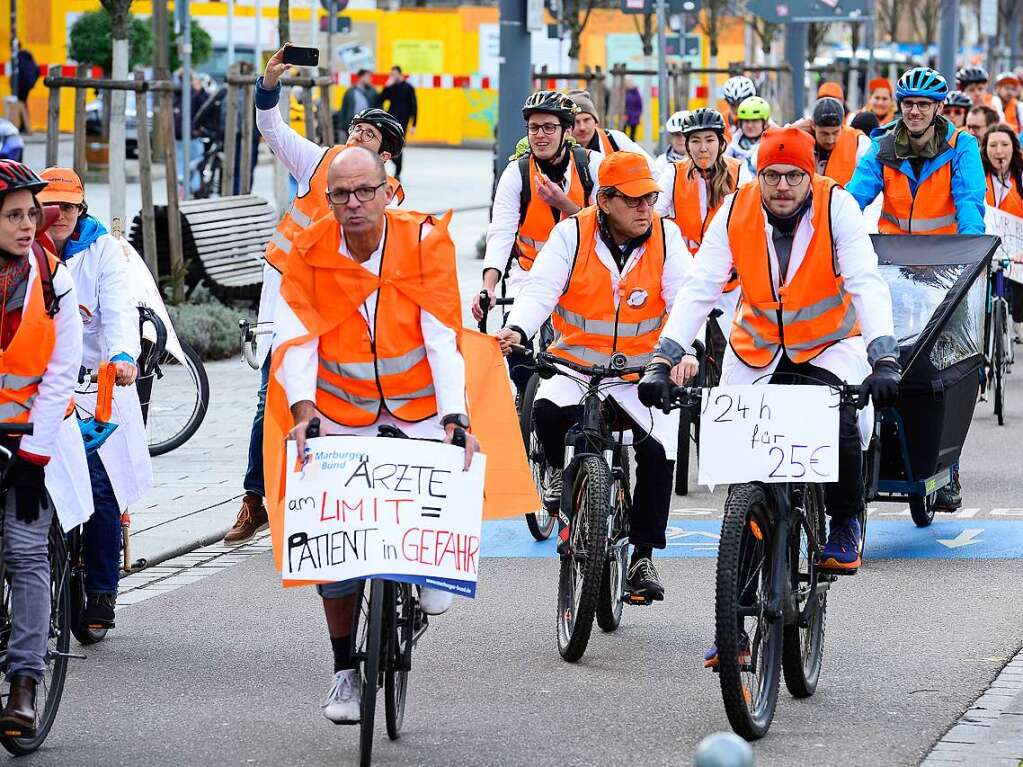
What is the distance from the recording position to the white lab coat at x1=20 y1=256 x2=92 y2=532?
616 cm

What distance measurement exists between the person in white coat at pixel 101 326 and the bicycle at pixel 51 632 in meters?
1.22

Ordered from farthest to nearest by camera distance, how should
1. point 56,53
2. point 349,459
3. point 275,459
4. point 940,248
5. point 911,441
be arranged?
point 56,53 → point 940,248 → point 911,441 → point 275,459 → point 349,459

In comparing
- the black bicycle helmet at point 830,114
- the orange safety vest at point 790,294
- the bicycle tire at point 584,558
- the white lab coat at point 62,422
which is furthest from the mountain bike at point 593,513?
the black bicycle helmet at point 830,114

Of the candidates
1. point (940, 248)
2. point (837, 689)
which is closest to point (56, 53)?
point (940, 248)

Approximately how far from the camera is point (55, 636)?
6.43 meters

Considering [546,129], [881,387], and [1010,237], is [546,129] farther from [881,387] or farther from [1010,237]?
[1010,237]

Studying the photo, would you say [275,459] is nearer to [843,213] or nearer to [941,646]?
[843,213]

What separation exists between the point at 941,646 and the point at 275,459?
2635 millimetres

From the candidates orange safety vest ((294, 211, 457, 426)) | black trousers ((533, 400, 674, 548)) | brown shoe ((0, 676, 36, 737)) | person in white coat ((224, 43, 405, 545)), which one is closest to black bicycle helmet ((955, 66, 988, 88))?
person in white coat ((224, 43, 405, 545))

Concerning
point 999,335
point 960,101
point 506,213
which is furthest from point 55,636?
point 960,101

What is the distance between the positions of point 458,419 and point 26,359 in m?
1.27

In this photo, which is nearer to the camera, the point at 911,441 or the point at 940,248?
the point at 911,441

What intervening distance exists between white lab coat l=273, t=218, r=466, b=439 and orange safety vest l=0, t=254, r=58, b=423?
26.6 inches

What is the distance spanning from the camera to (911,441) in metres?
9.27
